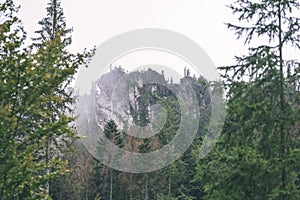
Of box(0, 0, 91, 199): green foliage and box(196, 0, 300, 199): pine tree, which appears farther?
box(196, 0, 300, 199): pine tree

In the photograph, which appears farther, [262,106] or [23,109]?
[262,106]

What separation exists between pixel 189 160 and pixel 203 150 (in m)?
9.32

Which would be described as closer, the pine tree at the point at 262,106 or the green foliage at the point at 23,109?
the green foliage at the point at 23,109

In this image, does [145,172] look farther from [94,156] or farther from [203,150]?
[203,150]

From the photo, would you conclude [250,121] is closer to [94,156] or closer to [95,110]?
[94,156]

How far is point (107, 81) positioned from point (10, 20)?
91749mm

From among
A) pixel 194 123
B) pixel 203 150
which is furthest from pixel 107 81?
pixel 203 150

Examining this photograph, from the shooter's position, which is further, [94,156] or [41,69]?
[94,156]

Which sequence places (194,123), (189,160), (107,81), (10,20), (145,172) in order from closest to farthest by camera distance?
1. (10,20)
2. (189,160)
3. (145,172)
4. (194,123)
5. (107,81)

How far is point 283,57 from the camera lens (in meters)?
9.48

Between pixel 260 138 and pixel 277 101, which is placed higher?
pixel 277 101

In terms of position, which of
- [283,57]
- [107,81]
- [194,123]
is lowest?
[283,57]

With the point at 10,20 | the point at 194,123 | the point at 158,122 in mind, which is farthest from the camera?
the point at 194,123

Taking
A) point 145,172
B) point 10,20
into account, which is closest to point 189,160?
point 145,172
